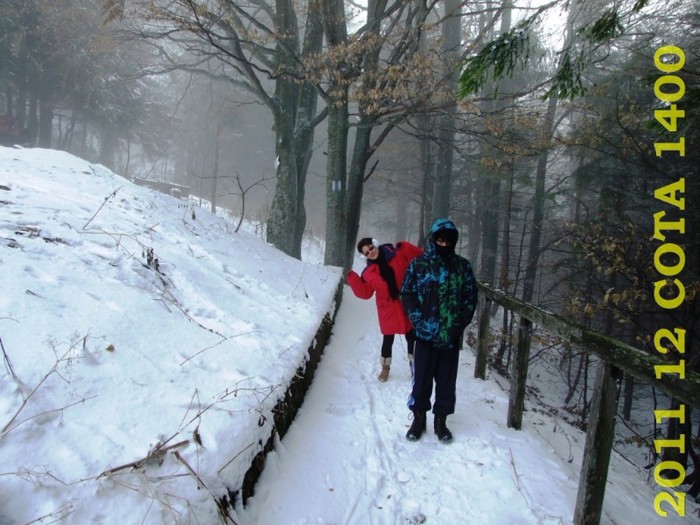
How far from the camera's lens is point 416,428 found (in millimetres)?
3578

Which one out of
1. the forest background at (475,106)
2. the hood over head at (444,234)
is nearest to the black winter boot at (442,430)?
the hood over head at (444,234)

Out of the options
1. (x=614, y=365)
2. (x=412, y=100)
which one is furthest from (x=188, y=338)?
(x=412, y=100)

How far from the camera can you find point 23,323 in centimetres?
247

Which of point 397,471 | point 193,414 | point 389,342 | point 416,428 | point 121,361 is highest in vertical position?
point 121,361

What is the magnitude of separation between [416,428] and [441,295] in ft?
4.01

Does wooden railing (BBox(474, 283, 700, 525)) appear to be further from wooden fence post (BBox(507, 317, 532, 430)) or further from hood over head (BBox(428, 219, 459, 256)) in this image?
hood over head (BBox(428, 219, 459, 256))

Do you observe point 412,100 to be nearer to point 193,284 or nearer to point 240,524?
point 193,284

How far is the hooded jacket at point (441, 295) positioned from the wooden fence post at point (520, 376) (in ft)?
2.20

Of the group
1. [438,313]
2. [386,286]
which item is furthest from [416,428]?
[386,286]

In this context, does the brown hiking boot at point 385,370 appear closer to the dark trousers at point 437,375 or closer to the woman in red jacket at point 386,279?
the woman in red jacket at point 386,279

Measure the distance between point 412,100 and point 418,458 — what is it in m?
7.81

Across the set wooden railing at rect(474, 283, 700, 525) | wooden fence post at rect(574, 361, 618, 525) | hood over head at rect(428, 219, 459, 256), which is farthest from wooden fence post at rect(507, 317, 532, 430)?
wooden fence post at rect(574, 361, 618, 525)

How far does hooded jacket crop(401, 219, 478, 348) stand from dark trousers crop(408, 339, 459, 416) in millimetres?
122

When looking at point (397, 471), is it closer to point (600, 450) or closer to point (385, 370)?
point (600, 450)
